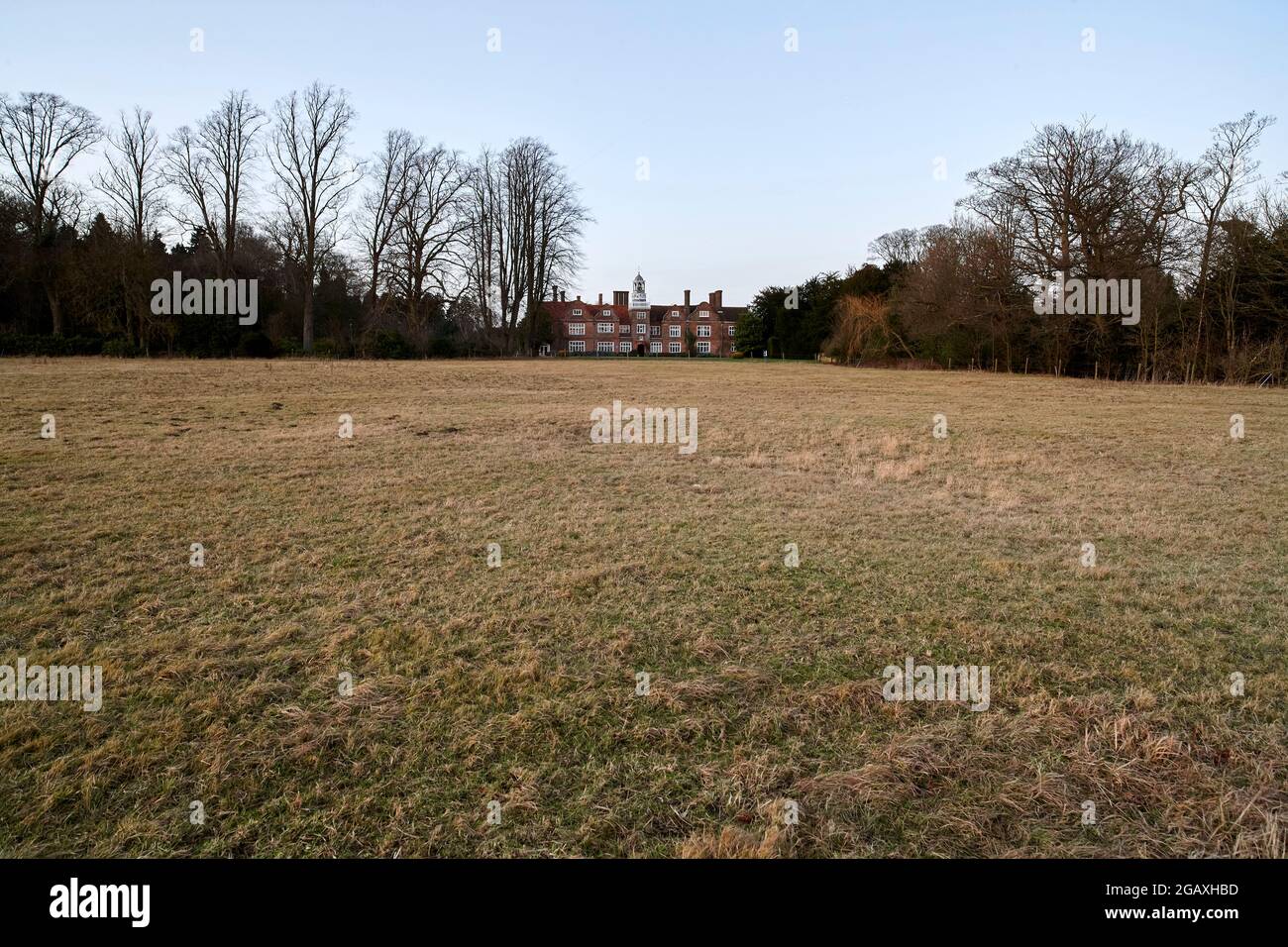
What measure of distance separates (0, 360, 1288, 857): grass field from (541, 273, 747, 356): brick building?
300 ft

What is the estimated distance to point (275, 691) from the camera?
3602 mm

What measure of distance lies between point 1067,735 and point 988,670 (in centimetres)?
69

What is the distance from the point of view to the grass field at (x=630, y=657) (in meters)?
2.68

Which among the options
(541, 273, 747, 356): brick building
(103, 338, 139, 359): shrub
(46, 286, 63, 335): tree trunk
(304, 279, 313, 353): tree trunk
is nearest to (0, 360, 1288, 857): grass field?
(103, 338, 139, 359): shrub

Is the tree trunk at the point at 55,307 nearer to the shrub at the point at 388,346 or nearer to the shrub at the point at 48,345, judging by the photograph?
the shrub at the point at 48,345

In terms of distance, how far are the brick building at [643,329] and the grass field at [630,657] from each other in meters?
91.5

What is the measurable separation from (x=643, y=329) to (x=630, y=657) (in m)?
99.9

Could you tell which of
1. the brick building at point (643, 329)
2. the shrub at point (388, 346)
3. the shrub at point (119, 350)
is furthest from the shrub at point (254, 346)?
the brick building at point (643, 329)

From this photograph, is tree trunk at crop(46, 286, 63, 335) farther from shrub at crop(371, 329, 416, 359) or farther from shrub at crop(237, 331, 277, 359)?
shrub at crop(371, 329, 416, 359)

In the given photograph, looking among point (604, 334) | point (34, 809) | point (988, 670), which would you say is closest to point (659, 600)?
point (988, 670)

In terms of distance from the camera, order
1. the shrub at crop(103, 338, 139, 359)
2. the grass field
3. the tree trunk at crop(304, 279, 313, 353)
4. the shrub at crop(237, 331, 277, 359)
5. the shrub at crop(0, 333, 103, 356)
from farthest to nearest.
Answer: the tree trunk at crop(304, 279, 313, 353) < the shrub at crop(237, 331, 277, 359) < the shrub at crop(103, 338, 139, 359) < the shrub at crop(0, 333, 103, 356) < the grass field

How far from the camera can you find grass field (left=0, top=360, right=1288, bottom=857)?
2682 millimetres

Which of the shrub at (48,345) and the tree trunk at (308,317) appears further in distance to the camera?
the tree trunk at (308,317)
